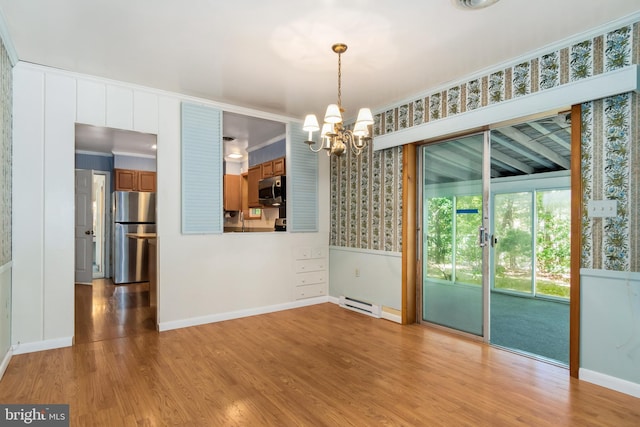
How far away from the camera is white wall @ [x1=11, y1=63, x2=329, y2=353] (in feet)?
10.3

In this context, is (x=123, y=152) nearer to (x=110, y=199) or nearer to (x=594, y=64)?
(x=110, y=199)

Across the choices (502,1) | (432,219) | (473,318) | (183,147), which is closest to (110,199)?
(183,147)

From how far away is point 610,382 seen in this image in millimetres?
2523

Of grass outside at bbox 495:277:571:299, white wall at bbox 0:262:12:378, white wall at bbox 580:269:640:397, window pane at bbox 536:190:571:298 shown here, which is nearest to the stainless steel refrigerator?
white wall at bbox 0:262:12:378

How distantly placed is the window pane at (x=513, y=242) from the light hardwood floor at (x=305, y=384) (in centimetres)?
334

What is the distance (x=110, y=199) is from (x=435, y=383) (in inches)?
269

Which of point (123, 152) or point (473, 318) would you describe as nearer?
point (473, 318)

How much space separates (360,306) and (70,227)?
3.33 metres

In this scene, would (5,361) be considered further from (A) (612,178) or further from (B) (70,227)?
(A) (612,178)

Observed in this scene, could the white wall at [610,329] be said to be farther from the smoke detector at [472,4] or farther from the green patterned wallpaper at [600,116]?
the smoke detector at [472,4]

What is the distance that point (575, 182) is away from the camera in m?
2.74

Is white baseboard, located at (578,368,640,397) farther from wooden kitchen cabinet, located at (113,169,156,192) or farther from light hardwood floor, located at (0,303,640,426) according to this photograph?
wooden kitchen cabinet, located at (113,169,156,192)

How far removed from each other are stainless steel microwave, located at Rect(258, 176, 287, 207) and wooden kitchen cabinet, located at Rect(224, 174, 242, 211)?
1614mm

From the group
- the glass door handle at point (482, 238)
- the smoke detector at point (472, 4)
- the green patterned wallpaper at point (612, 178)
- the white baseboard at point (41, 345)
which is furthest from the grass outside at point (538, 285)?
the white baseboard at point (41, 345)
